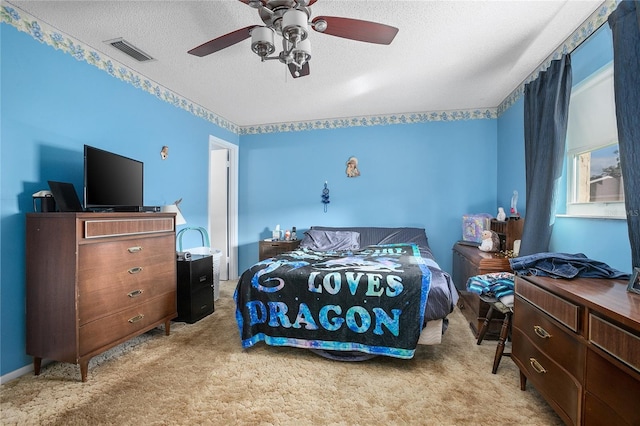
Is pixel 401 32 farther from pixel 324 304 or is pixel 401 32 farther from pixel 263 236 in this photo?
pixel 263 236

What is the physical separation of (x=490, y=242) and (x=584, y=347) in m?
1.89

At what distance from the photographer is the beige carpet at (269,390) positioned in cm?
156

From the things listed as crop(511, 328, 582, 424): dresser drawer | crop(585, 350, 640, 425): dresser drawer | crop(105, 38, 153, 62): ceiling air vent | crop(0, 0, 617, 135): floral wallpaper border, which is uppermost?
crop(105, 38, 153, 62): ceiling air vent

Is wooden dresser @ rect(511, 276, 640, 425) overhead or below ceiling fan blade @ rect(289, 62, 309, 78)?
below

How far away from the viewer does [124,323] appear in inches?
82.6

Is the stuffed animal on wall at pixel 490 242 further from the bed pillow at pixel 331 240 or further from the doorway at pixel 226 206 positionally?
the doorway at pixel 226 206

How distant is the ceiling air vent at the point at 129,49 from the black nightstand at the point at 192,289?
192 centimetres

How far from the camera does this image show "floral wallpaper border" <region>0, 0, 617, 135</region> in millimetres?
1973

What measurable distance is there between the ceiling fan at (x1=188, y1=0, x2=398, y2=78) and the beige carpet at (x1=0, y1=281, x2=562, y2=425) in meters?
2.00

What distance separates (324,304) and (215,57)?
234cm

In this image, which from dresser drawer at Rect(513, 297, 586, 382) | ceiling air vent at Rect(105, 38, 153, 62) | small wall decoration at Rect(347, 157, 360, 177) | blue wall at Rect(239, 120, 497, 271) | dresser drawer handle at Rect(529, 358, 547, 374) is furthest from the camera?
small wall decoration at Rect(347, 157, 360, 177)

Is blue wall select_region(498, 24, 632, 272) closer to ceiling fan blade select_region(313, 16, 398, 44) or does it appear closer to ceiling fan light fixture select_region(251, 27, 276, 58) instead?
ceiling fan blade select_region(313, 16, 398, 44)

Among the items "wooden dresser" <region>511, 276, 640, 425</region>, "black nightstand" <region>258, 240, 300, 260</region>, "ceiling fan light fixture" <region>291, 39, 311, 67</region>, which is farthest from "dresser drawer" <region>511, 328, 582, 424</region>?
"black nightstand" <region>258, 240, 300, 260</region>

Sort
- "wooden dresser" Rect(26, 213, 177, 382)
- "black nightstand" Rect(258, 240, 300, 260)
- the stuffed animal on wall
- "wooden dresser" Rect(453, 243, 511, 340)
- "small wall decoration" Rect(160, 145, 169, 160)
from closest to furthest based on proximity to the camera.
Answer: "wooden dresser" Rect(26, 213, 177, 382), "wooden dresser" Rect(453, 243, 511, 340), the stuffed animal on wall, "small wall decoration" Rect(160, 145, 169, 160), "black nightstand" Rect(258, 240, 300, 260)
